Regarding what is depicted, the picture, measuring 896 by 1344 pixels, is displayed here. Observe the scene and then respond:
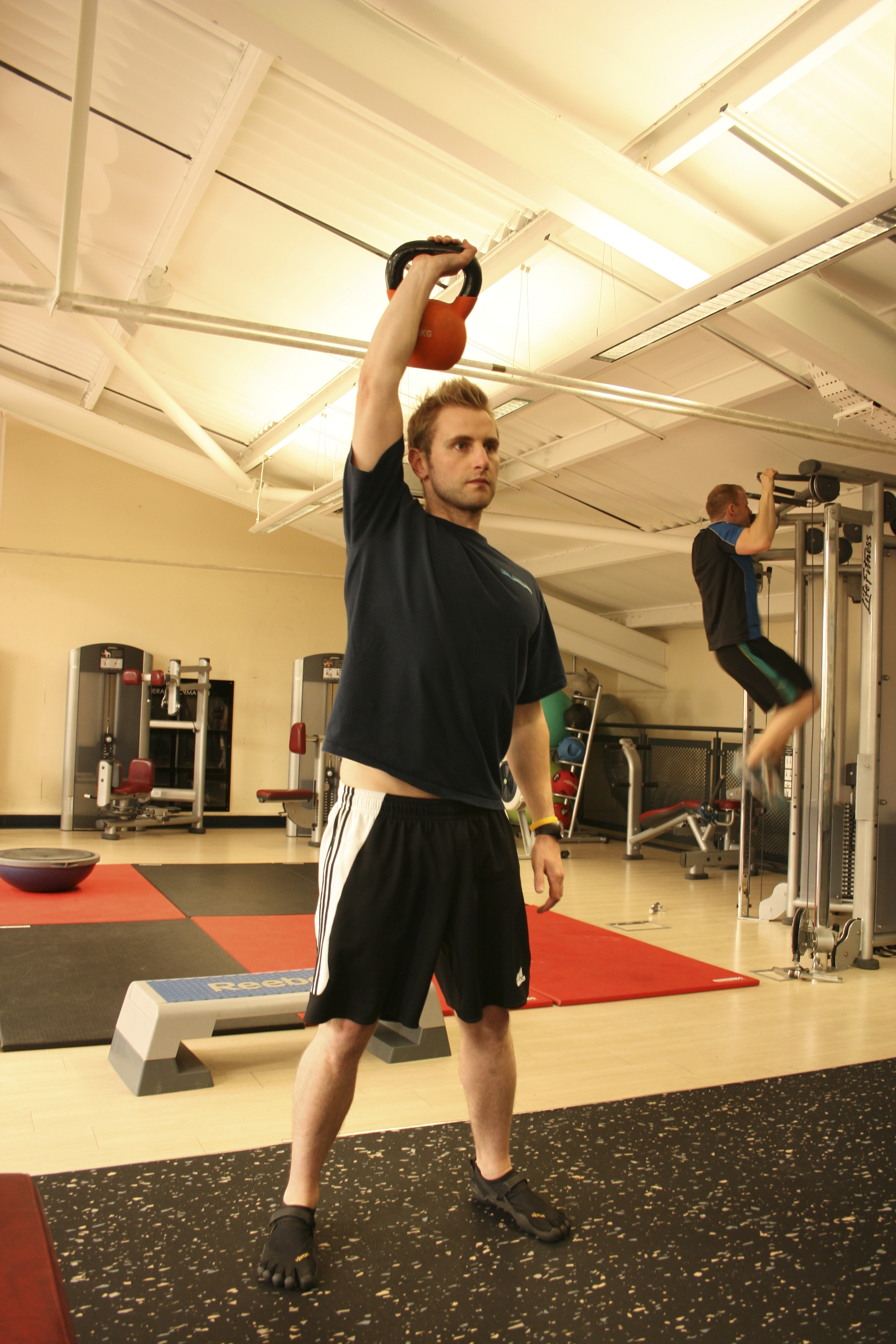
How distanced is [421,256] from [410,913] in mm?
1048

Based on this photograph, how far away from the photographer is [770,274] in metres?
3.51

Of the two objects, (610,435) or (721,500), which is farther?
(610,435)

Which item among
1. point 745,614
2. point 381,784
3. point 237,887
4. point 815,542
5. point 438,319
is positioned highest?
point 815,542

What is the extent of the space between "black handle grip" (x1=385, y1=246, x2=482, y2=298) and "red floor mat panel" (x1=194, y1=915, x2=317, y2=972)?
266cm

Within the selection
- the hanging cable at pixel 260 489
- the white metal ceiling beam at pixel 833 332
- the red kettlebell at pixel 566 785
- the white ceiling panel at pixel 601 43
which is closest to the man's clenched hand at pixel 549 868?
the white ceiling panel at pixel 601 43

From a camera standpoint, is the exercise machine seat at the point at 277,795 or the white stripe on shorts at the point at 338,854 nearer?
the white stripe on shorts at the point at 338,854

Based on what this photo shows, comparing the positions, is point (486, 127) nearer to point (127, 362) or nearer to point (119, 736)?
point (127, 362)

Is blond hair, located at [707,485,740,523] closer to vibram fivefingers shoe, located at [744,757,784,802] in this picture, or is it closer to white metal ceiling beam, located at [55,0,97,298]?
vibram fivefingers shoe, located at [744,757,784,802]

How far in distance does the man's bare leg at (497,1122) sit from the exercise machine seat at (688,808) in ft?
19.9

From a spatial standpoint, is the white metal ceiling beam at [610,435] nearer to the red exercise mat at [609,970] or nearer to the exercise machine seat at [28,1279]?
the red exercise mat at [609,970]

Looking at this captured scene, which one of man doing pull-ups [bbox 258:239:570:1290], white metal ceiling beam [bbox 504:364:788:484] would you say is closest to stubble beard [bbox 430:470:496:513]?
man doing pull-ups [bbox 258:239:570:1290]

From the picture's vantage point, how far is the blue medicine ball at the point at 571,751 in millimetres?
8711

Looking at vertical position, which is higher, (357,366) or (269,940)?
(357,366)

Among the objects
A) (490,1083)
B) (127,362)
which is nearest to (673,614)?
(127,362)
